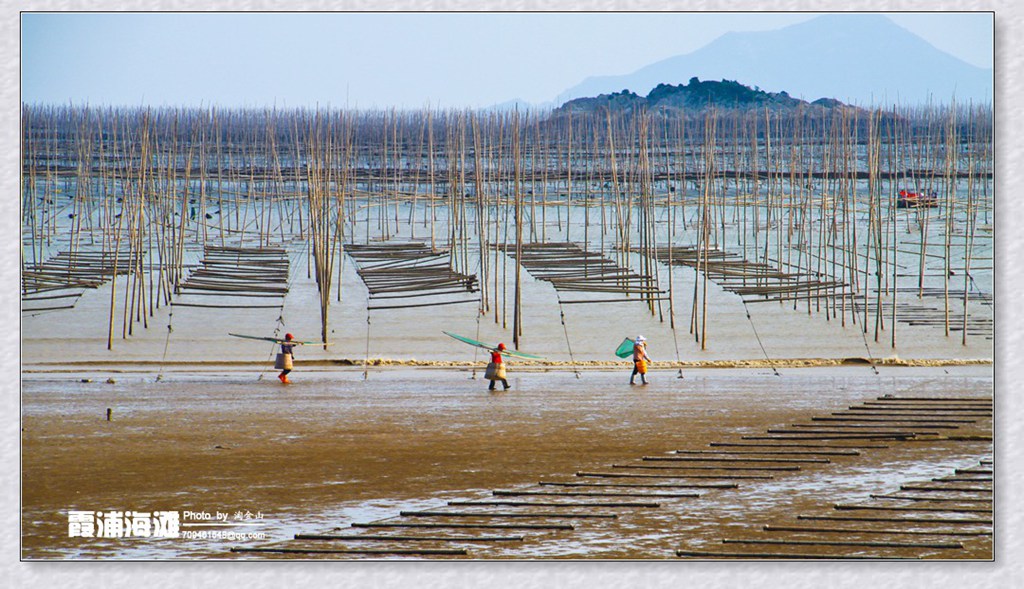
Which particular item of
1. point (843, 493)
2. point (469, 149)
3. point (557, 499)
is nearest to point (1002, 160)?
point (843, 493)

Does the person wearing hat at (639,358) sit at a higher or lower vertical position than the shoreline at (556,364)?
higher

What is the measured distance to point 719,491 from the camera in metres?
6.88

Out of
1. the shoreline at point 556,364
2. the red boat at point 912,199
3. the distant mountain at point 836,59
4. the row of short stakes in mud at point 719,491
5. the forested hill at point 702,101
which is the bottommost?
the row of short stakes in mud at point 719,491

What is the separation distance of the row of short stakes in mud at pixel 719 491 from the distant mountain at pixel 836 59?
7.91 ft

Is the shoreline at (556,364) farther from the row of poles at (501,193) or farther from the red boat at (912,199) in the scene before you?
the red boat at (912,199)

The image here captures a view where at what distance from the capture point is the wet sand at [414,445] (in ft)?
20.5

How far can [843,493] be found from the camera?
6.89 meters

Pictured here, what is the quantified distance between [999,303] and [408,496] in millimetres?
3450

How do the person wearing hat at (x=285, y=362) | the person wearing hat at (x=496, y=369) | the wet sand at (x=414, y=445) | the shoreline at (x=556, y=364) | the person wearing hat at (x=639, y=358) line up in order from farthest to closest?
the shoreline at (x=556, y=364) → the person wearing hat at (x=639, y=358) → the person wearing hat at (x=285, y=362) → the person wearing hat at (x=496, y=369) → the wet sand at (x=414, y=445)

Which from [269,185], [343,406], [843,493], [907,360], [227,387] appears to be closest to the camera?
[843,493]

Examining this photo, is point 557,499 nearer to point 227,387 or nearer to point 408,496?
point 408,496

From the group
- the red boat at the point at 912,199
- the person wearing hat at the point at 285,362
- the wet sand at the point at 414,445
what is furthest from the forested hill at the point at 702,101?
the person wearing hat at the point at 285,362

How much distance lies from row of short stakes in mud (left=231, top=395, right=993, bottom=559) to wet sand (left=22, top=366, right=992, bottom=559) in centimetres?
10
